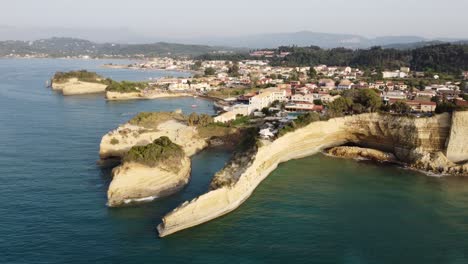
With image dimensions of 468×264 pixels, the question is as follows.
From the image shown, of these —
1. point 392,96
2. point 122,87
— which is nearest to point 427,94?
point 392,96

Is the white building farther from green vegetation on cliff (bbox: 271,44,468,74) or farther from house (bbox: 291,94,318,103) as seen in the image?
house (bbox: 291,94,318,103)

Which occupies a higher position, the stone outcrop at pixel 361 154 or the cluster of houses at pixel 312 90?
the cluster of houses at pixel 312 90

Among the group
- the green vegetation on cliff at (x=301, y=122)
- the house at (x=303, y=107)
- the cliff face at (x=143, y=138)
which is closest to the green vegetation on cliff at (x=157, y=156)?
the cliff face at (x=143, y=138)

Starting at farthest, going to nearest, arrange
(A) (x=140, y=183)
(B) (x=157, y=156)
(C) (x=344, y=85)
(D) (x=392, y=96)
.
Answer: (C) (x=344, y=85)
(D) (x=392, y=96)
(B) (x=157, y=156)
(A) (x=140, y=183)

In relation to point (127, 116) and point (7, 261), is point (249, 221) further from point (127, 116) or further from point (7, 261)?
point (127, 116)

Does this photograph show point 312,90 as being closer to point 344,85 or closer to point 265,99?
point 344,85

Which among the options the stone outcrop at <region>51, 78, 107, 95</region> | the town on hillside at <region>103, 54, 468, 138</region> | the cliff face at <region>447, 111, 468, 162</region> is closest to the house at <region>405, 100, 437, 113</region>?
the town on hillside at <region>103, 54, 468, 138</region>

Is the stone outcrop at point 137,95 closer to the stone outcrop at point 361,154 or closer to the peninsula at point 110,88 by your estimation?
the peninsula at point 110,88
